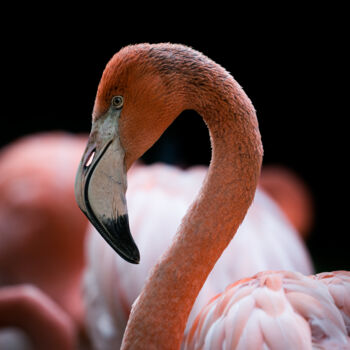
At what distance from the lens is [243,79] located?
208cm

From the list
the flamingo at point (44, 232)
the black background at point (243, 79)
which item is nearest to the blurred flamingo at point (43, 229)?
the flamingo at point (44, 232)

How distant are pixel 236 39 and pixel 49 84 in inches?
40.7

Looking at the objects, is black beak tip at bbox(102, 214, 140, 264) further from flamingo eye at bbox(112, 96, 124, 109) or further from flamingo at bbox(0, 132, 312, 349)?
flamingo at bbox(0, 132, 312, 349)

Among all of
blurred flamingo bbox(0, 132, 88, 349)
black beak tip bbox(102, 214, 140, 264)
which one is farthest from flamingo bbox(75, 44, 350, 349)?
blurred flamingo bbox(0, 132, 88, 349)

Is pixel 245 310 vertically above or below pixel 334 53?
below

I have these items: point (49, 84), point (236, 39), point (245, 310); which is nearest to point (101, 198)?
point (245, 310)

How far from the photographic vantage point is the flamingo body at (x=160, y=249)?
1462mm

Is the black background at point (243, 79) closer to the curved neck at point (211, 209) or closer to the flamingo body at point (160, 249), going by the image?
the flamingo body at point (160, 249)

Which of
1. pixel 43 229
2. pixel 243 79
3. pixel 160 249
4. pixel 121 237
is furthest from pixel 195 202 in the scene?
pixel 43 229

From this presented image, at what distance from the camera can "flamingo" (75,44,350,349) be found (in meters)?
0.81

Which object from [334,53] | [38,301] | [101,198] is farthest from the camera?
[334,53]

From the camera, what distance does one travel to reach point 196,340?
2.95 feet

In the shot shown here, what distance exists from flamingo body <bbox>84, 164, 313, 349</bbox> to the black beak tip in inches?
21.6

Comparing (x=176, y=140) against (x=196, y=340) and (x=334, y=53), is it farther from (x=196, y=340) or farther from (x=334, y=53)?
(x=196, y=340)
